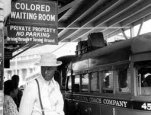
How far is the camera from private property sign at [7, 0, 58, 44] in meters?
6.71

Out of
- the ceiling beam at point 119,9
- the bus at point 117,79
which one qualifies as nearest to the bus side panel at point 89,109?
the bus at point 117,79

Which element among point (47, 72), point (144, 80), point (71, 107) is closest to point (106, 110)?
point (144, 80)

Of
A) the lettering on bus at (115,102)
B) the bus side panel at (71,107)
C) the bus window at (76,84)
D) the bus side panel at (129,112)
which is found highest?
the bus window at (76,84)

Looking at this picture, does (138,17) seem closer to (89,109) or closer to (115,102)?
(89,109)

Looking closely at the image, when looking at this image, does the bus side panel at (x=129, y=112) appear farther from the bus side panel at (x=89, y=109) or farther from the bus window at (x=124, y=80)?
the bus side panel at (x=89, y=109)

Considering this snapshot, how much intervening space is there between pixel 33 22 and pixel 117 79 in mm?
2325

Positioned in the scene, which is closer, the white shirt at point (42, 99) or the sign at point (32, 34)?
the white shirt at point (42, 99)

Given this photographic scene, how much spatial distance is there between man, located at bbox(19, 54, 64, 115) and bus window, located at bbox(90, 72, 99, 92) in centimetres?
420

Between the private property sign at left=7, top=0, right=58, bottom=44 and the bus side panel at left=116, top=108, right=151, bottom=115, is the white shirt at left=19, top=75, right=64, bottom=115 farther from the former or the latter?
the private property sign at left=7, top=0, right=58, bottom=44

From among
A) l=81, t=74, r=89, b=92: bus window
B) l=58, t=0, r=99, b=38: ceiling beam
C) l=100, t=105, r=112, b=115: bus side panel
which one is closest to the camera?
l=100, t=105, r=112, b=115: bus side panel

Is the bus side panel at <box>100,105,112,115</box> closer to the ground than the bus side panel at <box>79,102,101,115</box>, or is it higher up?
higher up

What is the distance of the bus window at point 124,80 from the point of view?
22.2 feet

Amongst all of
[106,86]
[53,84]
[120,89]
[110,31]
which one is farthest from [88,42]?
[110,31]

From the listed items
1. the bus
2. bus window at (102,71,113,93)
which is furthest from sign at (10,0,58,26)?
bus window at (102,71,113,93)
